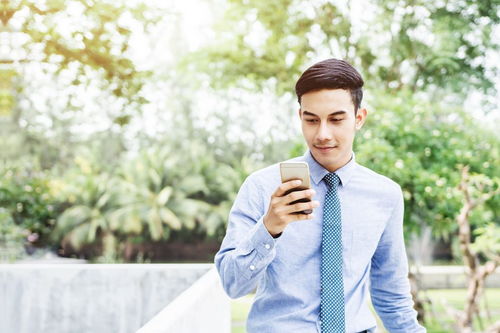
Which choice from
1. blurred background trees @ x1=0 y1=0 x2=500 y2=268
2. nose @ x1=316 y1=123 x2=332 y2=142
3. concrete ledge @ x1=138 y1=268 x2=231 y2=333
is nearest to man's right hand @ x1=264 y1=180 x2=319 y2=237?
nose @ x1=316 y1=123 x2=332 y2=142

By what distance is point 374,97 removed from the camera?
6.75m

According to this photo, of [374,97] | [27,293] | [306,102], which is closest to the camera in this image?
[306,102]

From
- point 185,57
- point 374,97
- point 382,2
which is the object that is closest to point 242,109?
point 185,57

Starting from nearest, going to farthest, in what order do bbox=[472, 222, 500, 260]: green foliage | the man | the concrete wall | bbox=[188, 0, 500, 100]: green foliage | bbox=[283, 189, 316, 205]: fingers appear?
bbox=[283, 189, 316, 205]: fingers
the man
the concrete wall
bbox=[472, 222, 500, 260]: green foliage
bbox=[188, 0, 500, 100]: green foliage

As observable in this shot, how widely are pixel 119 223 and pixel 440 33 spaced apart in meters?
11.0

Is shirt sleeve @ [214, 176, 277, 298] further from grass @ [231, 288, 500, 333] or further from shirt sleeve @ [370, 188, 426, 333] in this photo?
grass @ [231, 288, 500, 333]

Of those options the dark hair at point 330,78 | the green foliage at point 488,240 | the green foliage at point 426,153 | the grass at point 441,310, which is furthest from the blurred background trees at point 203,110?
the dark hair at point 330,78

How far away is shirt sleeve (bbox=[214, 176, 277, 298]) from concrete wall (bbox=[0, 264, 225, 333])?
2.56m

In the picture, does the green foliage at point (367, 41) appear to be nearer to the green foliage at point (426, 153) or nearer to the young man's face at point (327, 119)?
the green foliage at point (426, 153)

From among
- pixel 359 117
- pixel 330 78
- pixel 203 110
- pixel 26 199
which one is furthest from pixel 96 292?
pixel 203 110

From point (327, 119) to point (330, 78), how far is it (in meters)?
0.10

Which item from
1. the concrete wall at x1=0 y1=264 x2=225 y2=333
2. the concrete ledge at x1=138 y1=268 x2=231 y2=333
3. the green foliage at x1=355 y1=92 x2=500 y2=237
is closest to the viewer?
the concrete ledge at x1=138 y1=268 x2=231 y2=333

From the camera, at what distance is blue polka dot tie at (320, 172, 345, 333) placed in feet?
4.87

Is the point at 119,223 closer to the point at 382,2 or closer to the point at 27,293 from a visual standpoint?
the point at 382,2
